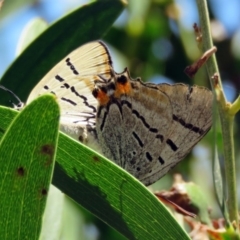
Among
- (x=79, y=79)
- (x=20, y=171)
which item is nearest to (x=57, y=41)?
(x=79, y=79)

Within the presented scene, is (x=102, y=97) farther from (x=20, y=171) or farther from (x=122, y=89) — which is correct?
(x=20, y=171)

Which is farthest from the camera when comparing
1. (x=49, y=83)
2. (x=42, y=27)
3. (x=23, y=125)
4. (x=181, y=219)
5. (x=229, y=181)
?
(x=42, y=27)

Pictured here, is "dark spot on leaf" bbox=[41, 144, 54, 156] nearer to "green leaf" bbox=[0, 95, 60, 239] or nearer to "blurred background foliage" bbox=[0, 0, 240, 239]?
"green leaf" bbox=[0, 95, 60, 239]

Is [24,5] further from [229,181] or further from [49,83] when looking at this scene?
[229,181]

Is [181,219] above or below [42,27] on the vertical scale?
below

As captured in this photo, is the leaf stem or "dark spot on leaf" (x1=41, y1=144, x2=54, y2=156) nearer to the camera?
"dark spot on leaf" (x1=41, y1=144, x2=54, y2=156)

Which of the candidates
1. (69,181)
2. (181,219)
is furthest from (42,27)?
(69,181)

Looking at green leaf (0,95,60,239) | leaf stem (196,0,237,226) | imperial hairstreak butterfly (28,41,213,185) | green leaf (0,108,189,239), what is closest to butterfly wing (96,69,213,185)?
imperial hairstreak butterfly (28,41,213,185)
